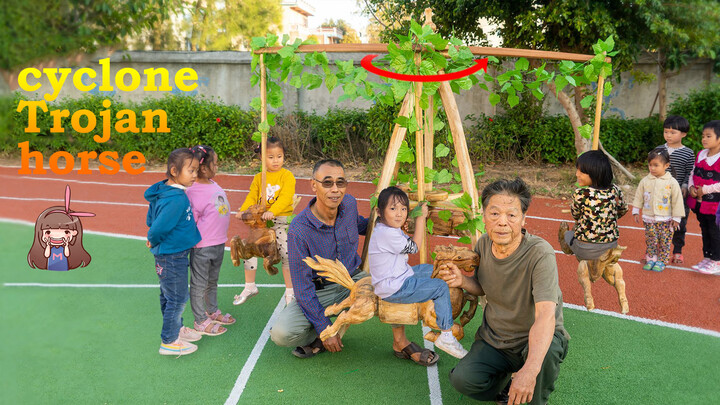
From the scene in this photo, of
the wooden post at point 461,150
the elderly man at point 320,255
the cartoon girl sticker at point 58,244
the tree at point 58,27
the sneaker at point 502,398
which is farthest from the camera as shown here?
the cartoon girl sticker at point 58,244

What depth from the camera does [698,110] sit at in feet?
32.6

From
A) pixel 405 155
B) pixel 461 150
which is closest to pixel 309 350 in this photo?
pixel 405 155

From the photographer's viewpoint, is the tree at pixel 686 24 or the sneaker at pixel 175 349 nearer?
the sneaker at pixel 175 349

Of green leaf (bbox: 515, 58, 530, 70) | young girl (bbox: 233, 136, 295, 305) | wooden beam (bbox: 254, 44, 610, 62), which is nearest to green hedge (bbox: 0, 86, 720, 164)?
young girl (bbox: 233, 136, 295, 305)

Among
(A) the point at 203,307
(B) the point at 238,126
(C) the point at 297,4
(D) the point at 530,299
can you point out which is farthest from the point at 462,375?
(C) the point at 297,4

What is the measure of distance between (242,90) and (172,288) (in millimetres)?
9999

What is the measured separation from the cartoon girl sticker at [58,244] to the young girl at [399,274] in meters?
3.43

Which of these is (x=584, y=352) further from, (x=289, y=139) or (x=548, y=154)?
(x=289, y=139)

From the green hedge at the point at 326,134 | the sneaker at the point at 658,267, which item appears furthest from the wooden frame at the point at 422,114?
the green hedge at the point at 326,134

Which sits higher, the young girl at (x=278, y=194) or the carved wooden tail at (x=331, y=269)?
the young girl at (x=278, y=194)

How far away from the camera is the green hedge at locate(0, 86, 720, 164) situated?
1079cm

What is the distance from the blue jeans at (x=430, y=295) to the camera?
3172mm

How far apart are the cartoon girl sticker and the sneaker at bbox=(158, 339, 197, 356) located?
2139mm

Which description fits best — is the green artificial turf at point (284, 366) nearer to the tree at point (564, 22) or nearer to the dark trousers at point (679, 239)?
the dark trousers at point (679, 239)
